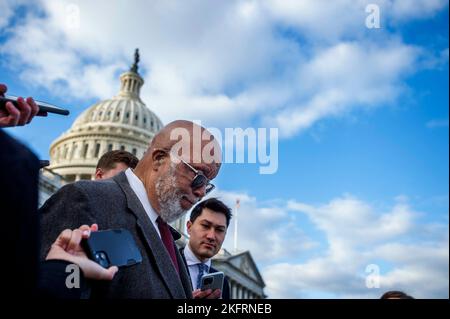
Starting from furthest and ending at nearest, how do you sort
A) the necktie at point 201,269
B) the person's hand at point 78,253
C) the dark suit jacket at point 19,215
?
1. the necktie at point 201,269
2. the person's hand at point 78,253
3. the dark suit jacket at point 19,215

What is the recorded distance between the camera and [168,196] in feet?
10.5

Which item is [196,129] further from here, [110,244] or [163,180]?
[110,244]

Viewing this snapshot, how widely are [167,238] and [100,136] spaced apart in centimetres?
6959

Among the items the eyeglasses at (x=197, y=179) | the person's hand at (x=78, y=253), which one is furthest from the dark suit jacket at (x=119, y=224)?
the person's hand at (x=78, y=253)

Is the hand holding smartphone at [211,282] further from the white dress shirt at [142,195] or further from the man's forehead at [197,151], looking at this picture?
the man's forehead at [197,151]

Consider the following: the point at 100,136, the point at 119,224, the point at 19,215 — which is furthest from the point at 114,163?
the point at 100,136

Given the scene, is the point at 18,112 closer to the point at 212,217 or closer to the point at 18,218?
the point at 18,218

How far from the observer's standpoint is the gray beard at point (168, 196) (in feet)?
10.5

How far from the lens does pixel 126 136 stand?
70.2 meters

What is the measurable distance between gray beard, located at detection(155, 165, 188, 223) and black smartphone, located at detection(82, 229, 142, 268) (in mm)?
995

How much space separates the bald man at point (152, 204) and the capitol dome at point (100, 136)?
64084mm

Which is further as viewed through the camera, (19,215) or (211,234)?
(211,234)
